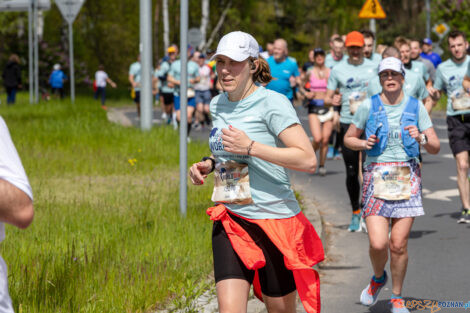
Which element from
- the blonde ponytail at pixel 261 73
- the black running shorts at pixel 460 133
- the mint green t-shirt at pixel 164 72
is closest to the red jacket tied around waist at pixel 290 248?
the blonde ponytail at pixel 261 73

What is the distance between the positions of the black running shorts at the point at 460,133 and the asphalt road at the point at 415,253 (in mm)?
778

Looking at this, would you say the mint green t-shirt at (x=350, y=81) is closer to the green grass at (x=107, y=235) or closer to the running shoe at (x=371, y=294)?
the green grass at (x=107, y=235)

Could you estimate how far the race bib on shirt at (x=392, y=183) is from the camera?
19.0ft

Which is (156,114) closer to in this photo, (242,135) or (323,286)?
(323,286)

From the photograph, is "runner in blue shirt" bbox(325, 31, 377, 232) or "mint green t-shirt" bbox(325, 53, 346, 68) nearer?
"runner in blue shirt" bbox(325, 31, 377, 232)

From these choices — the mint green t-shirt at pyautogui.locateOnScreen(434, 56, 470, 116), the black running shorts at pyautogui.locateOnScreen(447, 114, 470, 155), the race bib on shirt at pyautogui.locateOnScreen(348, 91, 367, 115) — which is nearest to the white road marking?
the black running shorts at pyautogui.locateOnScreen(447, 114, 470, 155)

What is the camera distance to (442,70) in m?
9.71

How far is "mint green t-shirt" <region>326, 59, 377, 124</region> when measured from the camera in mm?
9875

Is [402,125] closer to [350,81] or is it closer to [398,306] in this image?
[398,306]

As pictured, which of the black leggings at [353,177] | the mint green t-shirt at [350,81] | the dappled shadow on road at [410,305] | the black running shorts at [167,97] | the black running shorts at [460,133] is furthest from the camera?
the black running shorts at [167,97]

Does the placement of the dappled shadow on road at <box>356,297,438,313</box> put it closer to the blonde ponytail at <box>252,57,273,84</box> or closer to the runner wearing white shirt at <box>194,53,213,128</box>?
the blonde ponytail at <box>252,57,273,84</box>

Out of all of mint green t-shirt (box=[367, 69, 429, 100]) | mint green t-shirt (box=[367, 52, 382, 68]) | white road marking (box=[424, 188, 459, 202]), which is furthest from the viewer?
white road marking (box=[424, 188, 459, 202])

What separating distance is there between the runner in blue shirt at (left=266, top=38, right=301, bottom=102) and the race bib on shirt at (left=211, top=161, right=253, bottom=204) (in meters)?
7.67

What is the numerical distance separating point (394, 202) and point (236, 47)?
208cm
